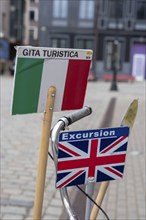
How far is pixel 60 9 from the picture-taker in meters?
36.0

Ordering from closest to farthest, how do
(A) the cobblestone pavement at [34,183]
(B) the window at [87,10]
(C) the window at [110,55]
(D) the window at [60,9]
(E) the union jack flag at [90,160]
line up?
(E) the union jack flag at [90,160]
(A) the cobblestone pavement at [34,183]
(D) the window at [60,9]
(B) the window at [87,10]
(C) the window at [110,55]

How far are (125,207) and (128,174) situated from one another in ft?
4.61

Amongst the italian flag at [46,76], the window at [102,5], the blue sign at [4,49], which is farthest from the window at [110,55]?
the italian flag at [46,76]

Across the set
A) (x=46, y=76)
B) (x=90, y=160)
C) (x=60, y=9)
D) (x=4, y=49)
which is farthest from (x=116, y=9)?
(x=90, y=160)

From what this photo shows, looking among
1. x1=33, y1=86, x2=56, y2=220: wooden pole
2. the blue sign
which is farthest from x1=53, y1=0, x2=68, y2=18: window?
x1=33, y1=86, x2=56, y2=220: wooden pole

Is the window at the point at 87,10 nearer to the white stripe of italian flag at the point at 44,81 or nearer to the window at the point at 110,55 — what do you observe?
the window at the point at 110,55

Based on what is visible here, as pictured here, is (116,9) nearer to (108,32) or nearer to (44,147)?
(108,32)

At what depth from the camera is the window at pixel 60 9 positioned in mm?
33719

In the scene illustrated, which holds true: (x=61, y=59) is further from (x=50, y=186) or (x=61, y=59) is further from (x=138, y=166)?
(x=138, y=166)

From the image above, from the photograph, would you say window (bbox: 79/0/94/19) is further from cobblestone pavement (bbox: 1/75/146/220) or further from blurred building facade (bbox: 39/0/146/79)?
cobblestone pavement (bbox: 1/75/146/220)

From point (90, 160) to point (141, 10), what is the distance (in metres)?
38.5

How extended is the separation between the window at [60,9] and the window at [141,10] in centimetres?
717

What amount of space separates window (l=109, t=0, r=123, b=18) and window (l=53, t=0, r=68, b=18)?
14.7 ft

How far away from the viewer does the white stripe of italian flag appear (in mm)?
2385
